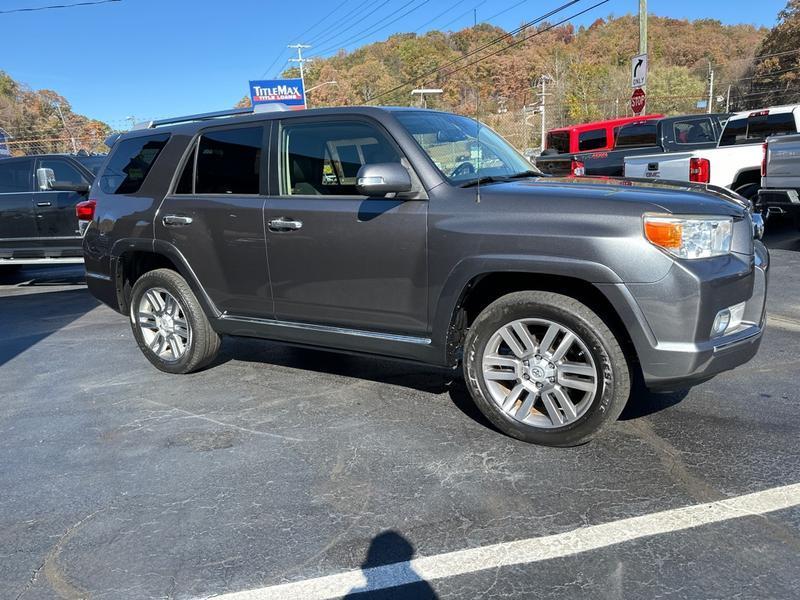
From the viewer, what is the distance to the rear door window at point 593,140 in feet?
57.7

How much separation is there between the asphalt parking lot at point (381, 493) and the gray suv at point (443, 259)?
41cm

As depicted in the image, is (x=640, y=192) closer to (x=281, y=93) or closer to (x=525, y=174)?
(x=525, y=174)

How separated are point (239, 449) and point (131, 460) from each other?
1.97ft

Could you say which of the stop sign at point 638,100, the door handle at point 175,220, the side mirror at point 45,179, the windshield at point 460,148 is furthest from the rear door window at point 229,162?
the stop sign at point 638,100

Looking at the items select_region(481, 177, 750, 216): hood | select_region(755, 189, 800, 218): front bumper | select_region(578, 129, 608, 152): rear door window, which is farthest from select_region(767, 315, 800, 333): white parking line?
select_region(578, 129, 608, 152): rear door window

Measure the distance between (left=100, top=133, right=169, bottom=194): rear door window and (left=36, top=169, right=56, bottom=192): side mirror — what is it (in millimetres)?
4119

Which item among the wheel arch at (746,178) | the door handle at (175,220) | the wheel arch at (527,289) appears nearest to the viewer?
the wheel arch at (527,289)

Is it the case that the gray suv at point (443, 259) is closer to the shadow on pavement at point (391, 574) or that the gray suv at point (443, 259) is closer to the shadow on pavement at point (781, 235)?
the shadow on pavement at point (391, 574)

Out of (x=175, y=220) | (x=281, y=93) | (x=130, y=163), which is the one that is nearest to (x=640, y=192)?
(x=175, y=220)

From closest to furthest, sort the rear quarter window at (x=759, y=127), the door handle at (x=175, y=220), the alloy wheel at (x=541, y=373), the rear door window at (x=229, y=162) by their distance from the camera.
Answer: the alloy wheel at (x=541, y=373) → the rear door window at (x=229, y=162) → the door handle at (x=175, y=220) → the rear quarter window at (x=759, y=127)

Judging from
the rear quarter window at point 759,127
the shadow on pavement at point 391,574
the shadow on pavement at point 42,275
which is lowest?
the shadow on pavement at point 391,574

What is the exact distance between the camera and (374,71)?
193ft

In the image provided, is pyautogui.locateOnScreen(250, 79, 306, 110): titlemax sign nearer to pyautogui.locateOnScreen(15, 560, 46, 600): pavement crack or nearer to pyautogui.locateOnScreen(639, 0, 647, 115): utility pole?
pyautogui.locateOnScreen(639, 0, 647, 115): utility pole

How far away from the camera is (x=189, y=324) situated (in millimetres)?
4750
